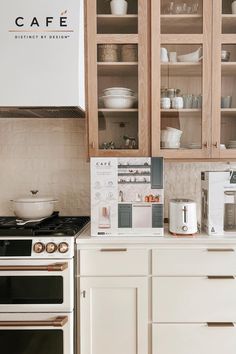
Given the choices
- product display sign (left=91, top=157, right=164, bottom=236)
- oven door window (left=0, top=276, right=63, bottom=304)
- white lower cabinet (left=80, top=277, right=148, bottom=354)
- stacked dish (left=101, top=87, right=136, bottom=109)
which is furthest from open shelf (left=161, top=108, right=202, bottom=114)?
oven door window (left=0, top=276, right=63, bottom=304)

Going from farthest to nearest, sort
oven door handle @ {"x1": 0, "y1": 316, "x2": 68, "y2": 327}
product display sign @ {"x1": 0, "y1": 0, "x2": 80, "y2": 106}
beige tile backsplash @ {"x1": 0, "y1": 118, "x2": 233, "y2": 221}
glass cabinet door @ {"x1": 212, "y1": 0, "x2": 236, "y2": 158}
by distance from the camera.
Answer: beige tile backsplash @ {"x1": 0, "y1": 118, "x2": 233, "y2": 221} → glass cabinet door @ {"x1": 212, "y1": 0, "x2": 236, "y2": 158} → product display sign @ {"x1": 0, "y1": 0, "x2": 80, "y2": 106} → oven door handle @ {"x1": 0, "y1": 316, "x2": 68, "y2": 327}

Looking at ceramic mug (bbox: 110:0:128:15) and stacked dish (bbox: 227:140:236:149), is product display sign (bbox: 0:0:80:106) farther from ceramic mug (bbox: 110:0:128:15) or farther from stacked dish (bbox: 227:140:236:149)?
stacked dish (bbox: 227:140:236:149)

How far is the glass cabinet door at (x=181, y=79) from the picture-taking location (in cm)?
186

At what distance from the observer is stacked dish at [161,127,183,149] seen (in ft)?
6.23

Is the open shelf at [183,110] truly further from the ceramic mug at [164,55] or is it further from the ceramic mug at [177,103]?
the ceramic mug at [164,55]

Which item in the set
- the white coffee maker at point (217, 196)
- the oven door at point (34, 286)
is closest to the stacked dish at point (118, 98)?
the white coffee maker at point (217, 196)

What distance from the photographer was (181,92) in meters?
1.93

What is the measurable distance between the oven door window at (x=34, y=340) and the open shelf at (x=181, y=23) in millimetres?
1791

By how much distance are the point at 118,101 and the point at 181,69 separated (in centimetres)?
42

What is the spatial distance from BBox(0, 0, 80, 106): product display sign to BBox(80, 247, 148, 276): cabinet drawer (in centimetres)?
82

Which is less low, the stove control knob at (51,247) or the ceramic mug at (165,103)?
the ceramic mug at (165,103)

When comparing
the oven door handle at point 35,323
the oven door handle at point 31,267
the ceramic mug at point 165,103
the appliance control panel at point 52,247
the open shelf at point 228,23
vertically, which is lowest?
the oven door handle at point 35,323

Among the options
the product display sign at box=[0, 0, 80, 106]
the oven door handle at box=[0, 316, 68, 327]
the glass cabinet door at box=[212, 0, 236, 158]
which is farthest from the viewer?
the glass cabinet door at box=[212, 0, 236, 158]

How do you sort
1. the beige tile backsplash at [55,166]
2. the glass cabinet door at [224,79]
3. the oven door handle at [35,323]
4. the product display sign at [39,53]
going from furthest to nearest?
the beige tile backsplash at [55,166] → the glass cabinet door at [224,79] → the product display sign at [39,53] → the oven door handle at [35,323]
